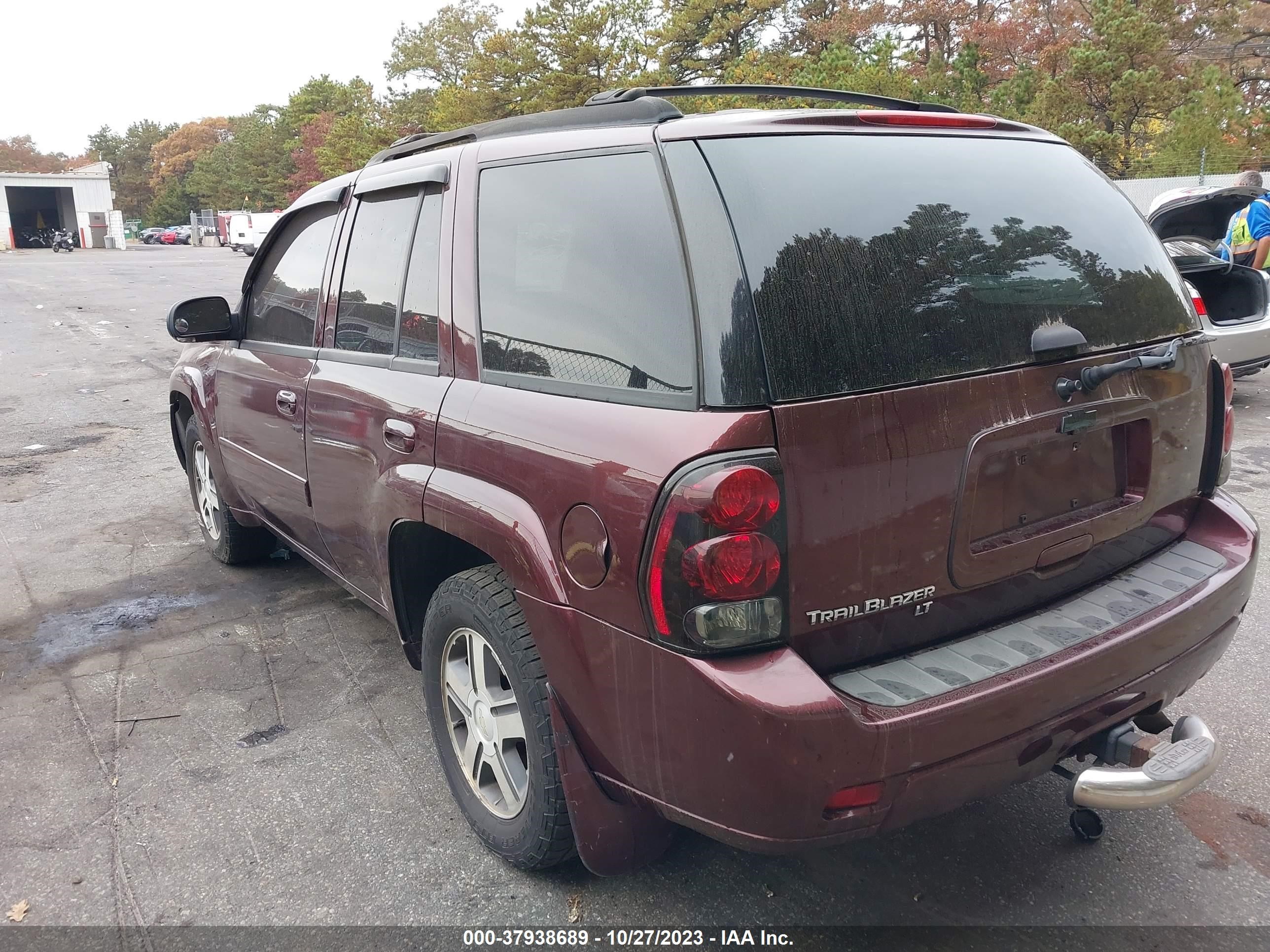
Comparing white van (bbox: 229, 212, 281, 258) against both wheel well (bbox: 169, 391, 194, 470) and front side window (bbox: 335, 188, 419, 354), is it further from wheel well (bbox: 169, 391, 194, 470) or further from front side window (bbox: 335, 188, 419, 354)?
front side window (bbox: 335, 188, 419, 354)

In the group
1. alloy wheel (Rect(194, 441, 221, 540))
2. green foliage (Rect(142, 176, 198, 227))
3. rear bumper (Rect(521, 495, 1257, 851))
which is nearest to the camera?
rear bumper (Rect(521, 495, 1257, 851))

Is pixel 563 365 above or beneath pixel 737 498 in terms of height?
above

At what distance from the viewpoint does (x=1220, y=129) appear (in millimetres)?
21344

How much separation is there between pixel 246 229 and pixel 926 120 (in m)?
55.1

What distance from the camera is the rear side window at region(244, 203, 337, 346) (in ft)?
11.8

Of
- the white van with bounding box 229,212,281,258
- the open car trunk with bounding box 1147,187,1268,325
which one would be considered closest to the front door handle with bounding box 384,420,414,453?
the open car trunk with bounding box 1147,187,1268,325

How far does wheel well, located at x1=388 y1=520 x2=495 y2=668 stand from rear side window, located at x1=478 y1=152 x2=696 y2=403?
0.61 m

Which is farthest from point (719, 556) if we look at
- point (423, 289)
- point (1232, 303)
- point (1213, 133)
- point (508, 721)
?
point (1213, 133)

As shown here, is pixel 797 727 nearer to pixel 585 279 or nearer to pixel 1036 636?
pixel 1036 636

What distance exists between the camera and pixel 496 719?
2.55 m

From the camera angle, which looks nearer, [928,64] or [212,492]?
[212,492]

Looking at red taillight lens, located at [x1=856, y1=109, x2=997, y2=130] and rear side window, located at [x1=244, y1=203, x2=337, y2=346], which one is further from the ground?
red taillight lens, located at [x1=856, y1=109, x2=997, y2=130]

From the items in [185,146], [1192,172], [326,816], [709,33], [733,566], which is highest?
[185,146]

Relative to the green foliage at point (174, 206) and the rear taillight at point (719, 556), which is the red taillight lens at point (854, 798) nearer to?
the rear taillight at point (719, 556)
